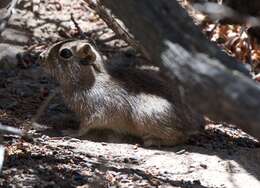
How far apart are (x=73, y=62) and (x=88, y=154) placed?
89 centimetres

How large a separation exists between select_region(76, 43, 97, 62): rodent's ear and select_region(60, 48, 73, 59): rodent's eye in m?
0.07

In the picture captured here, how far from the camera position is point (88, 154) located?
5.18 m

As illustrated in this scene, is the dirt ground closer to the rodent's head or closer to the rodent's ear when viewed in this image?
the rodent's head

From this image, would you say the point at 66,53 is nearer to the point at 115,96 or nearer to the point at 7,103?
the point at 115,96

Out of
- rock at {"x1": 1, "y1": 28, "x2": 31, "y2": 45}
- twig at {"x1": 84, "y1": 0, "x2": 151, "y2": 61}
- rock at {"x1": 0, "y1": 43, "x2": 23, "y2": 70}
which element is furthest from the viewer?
rock at {"x1": 1, "y1": 28, "x2": 31, "y2": 45}

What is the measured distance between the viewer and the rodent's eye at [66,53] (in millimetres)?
5664

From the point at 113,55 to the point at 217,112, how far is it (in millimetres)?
4596

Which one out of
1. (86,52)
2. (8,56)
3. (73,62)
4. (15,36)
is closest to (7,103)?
(73,62)

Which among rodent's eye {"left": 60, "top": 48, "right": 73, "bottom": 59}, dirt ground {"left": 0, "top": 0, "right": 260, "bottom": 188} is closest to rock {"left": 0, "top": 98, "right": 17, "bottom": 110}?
dirt ground {"left": 0, "top": 0, "right": 260, "bottom": 188}

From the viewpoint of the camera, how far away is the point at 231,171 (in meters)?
5.15

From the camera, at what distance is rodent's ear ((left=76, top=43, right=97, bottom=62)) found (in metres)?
5.61

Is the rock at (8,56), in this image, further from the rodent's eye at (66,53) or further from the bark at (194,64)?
the bark at (194,64)

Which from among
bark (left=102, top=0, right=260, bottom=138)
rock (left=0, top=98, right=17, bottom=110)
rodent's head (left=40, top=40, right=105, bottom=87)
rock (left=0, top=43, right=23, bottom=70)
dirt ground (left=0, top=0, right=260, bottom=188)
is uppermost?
bark (left=102, top=0, right=260, bottom=138)

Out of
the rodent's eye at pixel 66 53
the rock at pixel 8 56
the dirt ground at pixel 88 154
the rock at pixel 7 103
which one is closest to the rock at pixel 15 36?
the rock at pixel 8 56
